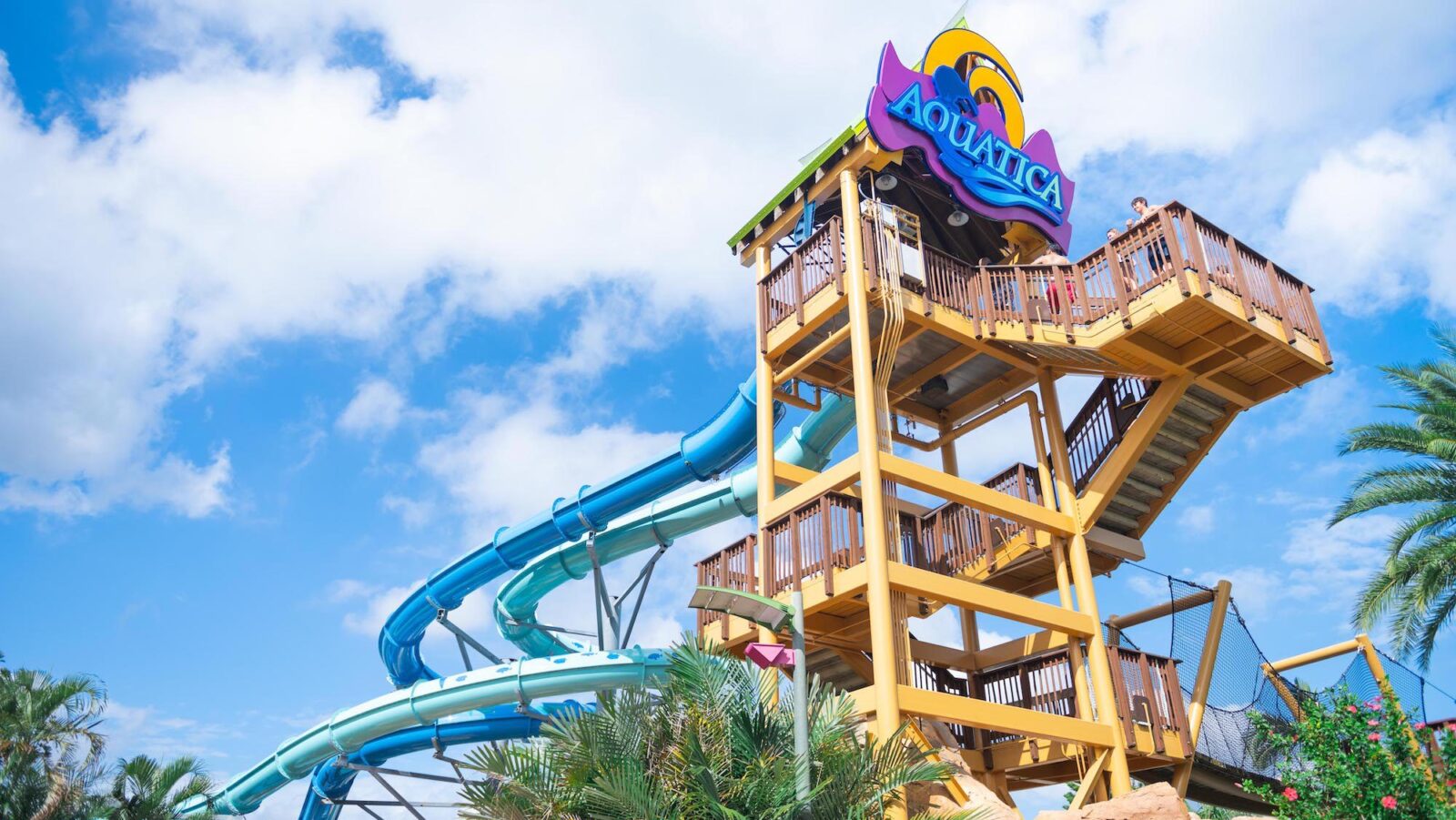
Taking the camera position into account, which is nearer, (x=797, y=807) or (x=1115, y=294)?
(x=797, y=807)

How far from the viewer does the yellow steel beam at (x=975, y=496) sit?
48.1ft

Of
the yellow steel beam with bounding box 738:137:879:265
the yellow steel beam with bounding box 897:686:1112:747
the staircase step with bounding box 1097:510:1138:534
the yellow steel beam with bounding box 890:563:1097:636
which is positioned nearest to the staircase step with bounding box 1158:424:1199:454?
the staircase step with bounding box 1097:510:1138:534

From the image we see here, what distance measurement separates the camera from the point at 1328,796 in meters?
10.8

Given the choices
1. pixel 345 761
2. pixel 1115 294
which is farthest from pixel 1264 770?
pixel 345 761

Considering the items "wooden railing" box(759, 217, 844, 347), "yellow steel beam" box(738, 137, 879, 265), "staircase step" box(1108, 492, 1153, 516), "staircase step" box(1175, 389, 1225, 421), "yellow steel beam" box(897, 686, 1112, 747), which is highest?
"yellow steel beam" box(738, 137, 879, 265)

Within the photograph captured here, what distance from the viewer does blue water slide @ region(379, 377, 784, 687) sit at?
72.5ft

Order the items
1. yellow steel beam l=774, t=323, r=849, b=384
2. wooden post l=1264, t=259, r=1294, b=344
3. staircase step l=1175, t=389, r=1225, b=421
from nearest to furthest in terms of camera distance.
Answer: wooden post l=1264, t=259, r=1294, b=344 < staircase step l=1175, t=389, r=1225, b=421 < yellow steel beam l=774, t=323, r=849, b=384

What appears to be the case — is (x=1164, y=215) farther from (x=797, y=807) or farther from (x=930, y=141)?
(x=797, y=807)

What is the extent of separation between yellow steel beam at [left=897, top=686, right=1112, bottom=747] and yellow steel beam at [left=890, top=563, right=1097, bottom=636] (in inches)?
47.0

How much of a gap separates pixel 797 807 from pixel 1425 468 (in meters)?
12.1

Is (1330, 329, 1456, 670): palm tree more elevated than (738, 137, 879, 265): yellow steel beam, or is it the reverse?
(738, 137, 879, 265): yellow steel beam

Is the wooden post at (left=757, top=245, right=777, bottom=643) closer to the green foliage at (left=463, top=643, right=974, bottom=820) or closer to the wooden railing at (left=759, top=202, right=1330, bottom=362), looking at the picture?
the wooden railing at (left=759, top=202, right=1330, bottom=362)

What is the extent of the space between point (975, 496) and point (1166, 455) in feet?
11.6

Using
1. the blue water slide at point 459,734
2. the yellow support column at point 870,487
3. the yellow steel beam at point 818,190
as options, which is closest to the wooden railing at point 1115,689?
the yellow support column at point 870,487
